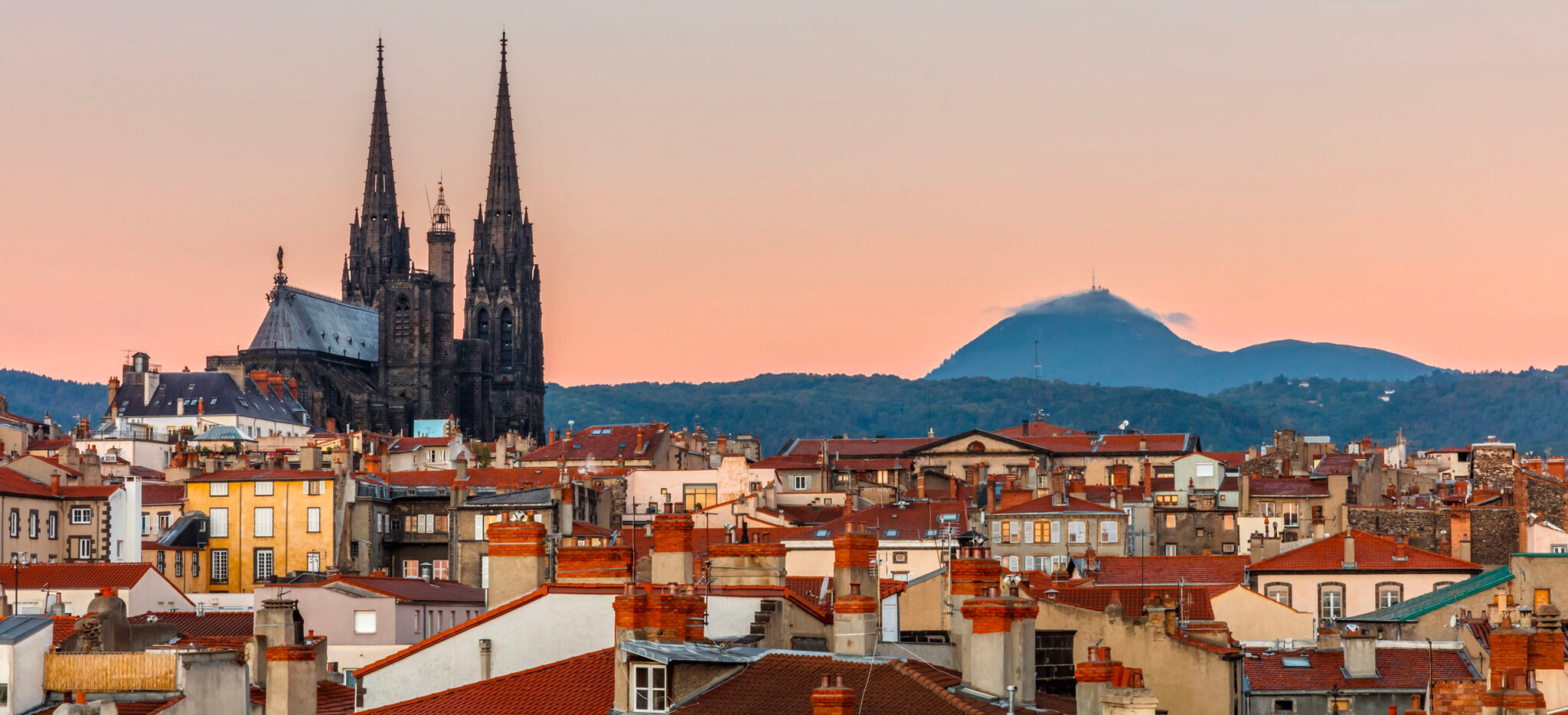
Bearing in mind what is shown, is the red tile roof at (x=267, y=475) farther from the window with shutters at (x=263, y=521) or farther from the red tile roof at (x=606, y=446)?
Result: the red tile roof at (x=606, y=446)

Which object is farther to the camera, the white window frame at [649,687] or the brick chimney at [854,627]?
the brick chimney at [854,627]

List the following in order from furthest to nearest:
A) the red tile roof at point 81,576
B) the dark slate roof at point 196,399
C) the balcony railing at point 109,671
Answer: the dark slate roof at point 196,399, the red tile roof at point 81,576, the balcony railing at point 109,671

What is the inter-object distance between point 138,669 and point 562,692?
8.80 meters

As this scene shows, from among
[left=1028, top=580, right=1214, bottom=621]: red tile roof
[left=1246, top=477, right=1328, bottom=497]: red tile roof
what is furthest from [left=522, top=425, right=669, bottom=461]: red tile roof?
[left=1028, top=580, right=1214, bottom=621]: red tile roof

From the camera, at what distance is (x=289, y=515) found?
93250 mm

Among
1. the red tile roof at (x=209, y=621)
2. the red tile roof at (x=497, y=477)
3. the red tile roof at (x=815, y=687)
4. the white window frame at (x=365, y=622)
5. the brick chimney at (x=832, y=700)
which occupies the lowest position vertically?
the red tile roof at (x=209, y=621)

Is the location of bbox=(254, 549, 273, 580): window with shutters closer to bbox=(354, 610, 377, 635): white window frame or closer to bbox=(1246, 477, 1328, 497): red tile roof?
bbox=(1246, 477, 1328, 497): red tile roof

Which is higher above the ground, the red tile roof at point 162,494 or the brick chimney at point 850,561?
the brick chimney at point 850,561

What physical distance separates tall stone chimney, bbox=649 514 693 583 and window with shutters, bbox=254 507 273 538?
222 feet

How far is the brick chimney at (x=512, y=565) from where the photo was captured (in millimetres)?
27594

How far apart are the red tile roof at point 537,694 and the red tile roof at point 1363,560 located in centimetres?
4342

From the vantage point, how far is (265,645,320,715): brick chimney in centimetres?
2486

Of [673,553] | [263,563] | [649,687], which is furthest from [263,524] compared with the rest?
[649,687]

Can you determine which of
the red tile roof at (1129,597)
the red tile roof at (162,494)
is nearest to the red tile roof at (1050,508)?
the red tile roof at (1129,597)
